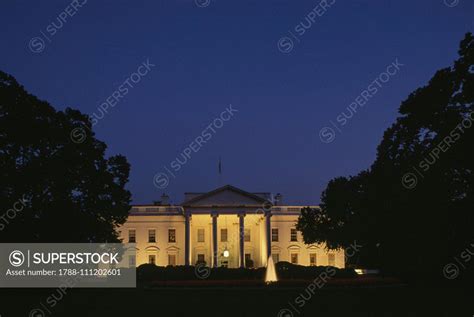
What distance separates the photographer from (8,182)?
30750 millimetres

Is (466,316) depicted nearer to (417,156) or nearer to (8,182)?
(417,156)

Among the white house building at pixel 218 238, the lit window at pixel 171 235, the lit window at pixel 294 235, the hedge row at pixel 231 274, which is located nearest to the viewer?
the hedge row at pixel 231 274

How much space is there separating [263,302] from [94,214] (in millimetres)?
14872

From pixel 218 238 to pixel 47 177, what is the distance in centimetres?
3567

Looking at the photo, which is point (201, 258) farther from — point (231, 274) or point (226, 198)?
point (231, 274)

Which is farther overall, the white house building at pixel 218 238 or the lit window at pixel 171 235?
the lit window at pixel 171 235

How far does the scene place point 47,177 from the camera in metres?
32.7

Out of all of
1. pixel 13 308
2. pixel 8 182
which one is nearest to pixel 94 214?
pixel 8 182

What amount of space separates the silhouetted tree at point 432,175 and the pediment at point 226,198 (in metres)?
32.2

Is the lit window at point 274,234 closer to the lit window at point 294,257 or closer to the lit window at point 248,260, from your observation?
the lit window at point 294,257

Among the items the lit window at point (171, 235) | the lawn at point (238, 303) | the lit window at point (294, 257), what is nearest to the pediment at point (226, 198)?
the lit window at point (171, 235)

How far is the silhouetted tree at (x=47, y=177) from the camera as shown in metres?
30.8

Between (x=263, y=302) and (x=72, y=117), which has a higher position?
(x=72, y=117)

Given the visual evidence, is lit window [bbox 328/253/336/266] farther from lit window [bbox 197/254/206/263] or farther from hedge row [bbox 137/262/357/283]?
hedge row [bbox 137/262/357/283]
